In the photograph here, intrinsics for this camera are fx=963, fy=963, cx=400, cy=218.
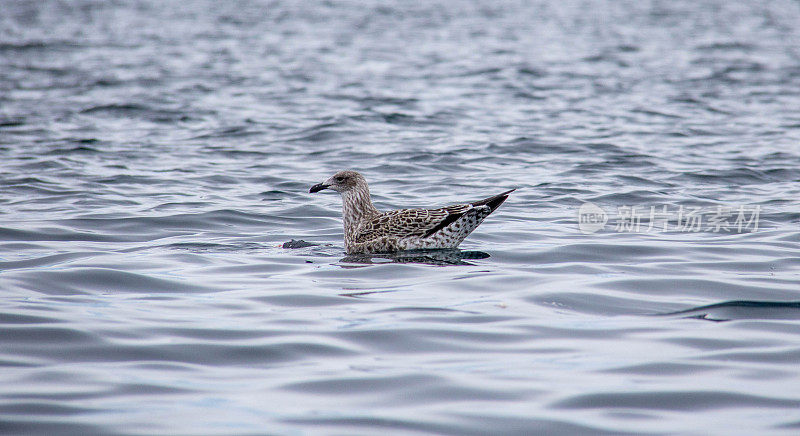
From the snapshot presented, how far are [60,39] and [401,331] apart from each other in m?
35.6

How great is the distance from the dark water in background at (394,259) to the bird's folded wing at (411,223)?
0.36 metres

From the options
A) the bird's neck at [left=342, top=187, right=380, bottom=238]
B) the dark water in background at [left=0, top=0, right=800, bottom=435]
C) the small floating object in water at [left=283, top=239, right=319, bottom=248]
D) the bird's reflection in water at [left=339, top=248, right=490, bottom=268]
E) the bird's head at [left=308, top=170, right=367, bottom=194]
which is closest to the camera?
the dark water in background at [left=0, top=0, right=800, bottom=435]

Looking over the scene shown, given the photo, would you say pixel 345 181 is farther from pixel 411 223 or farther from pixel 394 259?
pixel 394 259

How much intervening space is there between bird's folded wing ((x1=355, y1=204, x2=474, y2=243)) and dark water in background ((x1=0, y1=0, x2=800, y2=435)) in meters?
0.36

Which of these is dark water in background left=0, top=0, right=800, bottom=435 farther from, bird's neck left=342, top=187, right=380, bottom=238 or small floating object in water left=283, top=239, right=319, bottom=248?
bird's neck left=342, top=187, right=380, bottom=238

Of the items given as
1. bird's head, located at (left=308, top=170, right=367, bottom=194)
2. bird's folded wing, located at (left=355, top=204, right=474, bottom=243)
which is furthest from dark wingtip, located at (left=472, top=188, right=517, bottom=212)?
bird's head, located at (left=308, top=170, right=367, bottom=194)

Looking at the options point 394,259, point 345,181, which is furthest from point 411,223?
point 345,181

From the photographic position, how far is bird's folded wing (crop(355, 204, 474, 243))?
1088 cm

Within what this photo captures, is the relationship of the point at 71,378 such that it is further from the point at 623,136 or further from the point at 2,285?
the point at 623,136

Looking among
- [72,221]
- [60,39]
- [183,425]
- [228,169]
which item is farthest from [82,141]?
[60,39]

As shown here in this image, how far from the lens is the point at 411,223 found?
36.3 ft

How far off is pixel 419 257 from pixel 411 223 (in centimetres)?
55

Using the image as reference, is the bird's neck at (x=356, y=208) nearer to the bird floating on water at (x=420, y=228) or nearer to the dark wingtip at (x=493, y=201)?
the bird floating on water at (x=420, y=228)

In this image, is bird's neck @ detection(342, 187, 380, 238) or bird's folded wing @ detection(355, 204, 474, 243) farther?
bird's neck @ detection(342, 187, 380, 238)
